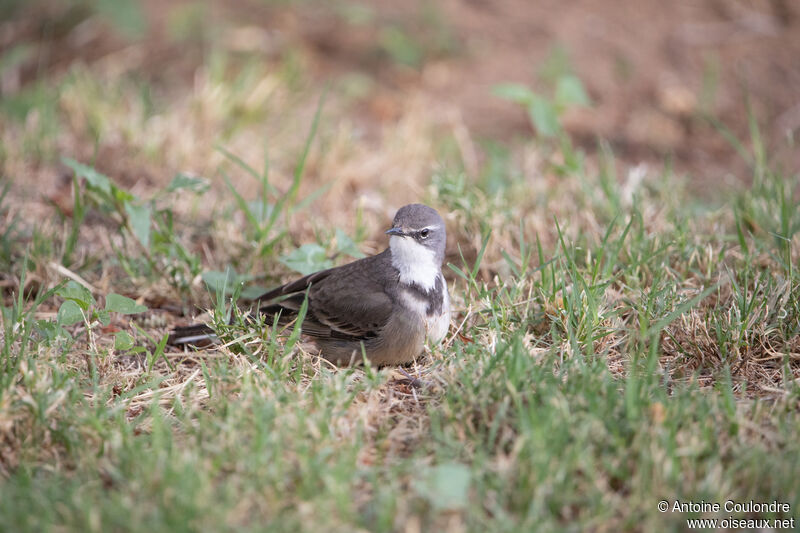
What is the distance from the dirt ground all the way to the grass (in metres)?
Result: 1.57

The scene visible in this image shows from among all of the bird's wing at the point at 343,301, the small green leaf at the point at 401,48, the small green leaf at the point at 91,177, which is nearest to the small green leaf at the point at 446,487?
the bird's wing at the point at 343,301

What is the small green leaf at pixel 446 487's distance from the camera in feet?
8.80

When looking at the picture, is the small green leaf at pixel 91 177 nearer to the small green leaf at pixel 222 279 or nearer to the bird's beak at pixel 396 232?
the small green leaf at pixel 222 279

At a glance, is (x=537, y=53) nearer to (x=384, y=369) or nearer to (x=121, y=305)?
(x=384, y=369)

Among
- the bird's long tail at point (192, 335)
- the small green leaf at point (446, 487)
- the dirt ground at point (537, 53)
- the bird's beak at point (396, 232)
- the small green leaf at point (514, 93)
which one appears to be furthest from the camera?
the dirt ground at point (537, 53)

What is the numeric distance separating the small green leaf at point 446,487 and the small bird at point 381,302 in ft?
4.48

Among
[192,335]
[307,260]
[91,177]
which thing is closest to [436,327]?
[307,260]

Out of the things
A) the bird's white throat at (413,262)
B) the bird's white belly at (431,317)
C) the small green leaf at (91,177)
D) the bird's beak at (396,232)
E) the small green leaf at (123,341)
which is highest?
the small green leaf at (91,177)

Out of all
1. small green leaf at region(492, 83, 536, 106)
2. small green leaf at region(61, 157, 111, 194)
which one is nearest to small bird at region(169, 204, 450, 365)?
small green leaf at region(61, 157, 111, 194)

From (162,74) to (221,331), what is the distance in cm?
529

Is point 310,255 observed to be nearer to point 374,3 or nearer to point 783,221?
point 783,221

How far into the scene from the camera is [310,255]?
189 inches

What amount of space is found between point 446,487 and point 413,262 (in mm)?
1874

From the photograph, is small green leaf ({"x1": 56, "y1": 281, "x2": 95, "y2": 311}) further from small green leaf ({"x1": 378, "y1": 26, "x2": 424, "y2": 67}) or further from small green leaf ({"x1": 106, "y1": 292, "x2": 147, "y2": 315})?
small green leaf ({"x1": 378, "y1": 26, "x2": 424, "y2": 67})
